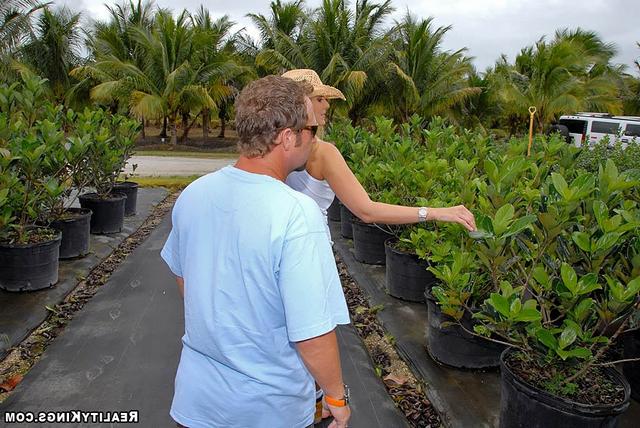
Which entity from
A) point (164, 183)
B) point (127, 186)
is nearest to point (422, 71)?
point (164, 183)

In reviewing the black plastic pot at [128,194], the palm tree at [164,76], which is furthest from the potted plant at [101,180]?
the palm tree at [164,76]

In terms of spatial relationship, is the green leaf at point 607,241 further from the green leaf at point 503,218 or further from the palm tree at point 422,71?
the palm tree at point 422,71

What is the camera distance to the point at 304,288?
1235 millimetres

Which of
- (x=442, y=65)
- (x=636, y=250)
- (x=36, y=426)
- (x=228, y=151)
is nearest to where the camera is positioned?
(x=636, y=250)

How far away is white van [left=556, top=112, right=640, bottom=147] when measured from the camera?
1795 centimetres

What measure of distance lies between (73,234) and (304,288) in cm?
456

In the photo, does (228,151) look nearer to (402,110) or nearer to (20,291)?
(402,110)

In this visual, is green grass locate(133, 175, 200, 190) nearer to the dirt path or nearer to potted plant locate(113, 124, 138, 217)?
the dirt path

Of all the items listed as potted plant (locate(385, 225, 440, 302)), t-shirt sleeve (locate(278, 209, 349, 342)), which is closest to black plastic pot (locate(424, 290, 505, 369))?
potted plant (locate(385, 225, 440, 302))

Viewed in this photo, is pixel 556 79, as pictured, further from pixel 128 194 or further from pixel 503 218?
pixel 503 218

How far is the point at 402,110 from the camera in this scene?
68.4ft

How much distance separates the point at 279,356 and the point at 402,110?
2030 cm

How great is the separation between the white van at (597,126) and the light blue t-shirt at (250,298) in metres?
18.9

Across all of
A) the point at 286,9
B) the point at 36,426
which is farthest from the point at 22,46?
the point at 36,426
